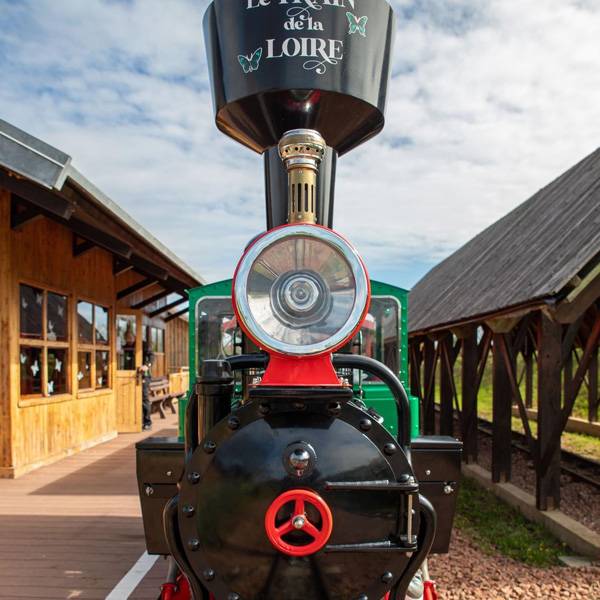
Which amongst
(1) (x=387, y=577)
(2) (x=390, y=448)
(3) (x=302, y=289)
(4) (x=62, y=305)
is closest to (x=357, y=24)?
(3) (x=302, y=289)

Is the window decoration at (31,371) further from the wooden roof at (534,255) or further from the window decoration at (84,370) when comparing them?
the wooden roof at (534,255)

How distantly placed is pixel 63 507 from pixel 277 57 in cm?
435

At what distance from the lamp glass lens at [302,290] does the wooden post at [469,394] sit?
5989 mm

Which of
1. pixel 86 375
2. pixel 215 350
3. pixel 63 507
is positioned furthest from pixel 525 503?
pixel 86 375

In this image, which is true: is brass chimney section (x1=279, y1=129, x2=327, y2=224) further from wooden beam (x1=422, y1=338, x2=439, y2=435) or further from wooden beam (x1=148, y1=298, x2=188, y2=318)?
wooden beam (x1=148, y1=298, x2=188, y2=318)

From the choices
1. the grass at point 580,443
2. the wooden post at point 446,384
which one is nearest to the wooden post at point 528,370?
the grass at point 580,443

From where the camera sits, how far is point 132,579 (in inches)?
145

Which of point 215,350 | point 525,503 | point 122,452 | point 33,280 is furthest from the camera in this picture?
point 122,452

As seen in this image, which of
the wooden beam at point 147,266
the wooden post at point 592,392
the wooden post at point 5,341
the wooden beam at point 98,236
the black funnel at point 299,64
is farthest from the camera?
the wooden post at point 592,392

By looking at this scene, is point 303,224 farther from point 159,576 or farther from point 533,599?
point 533,599

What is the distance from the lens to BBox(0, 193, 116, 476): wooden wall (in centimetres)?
612

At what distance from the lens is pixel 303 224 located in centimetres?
190

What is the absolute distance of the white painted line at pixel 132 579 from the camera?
3457 mm

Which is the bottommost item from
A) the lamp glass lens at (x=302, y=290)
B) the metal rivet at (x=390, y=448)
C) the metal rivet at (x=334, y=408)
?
the metal rivet at (x=390, y=448)
